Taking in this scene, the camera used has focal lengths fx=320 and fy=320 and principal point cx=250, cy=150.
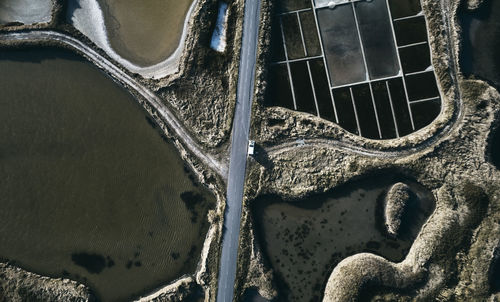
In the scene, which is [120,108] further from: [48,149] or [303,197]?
[303,197]

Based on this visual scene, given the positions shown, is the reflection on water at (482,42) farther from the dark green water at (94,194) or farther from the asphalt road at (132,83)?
the dark green water at (94,194)

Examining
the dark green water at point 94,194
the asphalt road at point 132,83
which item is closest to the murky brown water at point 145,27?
the asphalt road at point 132,83

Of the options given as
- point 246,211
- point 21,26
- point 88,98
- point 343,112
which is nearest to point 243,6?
point 343,112

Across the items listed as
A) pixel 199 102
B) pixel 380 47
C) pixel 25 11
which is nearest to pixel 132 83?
pixel 199 102

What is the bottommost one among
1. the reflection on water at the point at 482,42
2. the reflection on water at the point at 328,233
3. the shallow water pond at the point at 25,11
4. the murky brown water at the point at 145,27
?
the reflection on water at the point at 328,233

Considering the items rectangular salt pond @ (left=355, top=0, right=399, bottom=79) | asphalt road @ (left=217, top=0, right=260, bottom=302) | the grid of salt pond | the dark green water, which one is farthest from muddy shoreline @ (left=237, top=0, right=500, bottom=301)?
the dark green water

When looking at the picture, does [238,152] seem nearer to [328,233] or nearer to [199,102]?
[199,102]
